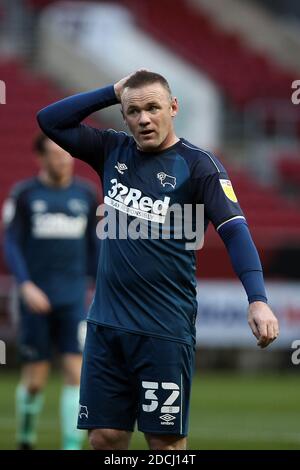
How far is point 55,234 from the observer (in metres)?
9.25

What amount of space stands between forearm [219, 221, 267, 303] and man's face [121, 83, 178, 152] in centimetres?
54

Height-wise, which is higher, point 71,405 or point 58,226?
point 58,226

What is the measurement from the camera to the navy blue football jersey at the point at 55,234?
30.3 feet

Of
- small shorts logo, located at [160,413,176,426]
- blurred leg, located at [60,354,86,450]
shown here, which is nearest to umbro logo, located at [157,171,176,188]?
small shorts logo, located at [160,413,176,426]

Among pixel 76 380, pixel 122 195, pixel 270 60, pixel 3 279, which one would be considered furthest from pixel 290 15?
pixel 122 195

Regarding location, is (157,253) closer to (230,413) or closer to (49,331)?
(49,331)

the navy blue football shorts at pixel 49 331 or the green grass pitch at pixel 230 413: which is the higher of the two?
the navy blue football shorts at pixel 49 331

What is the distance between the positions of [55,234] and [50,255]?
0.17 m

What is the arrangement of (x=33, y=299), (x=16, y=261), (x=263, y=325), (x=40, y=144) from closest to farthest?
1. (x=263, y=325)
2. (x=33, y=299)
3. (x=16, y=261)
4. (x=40, y=144)

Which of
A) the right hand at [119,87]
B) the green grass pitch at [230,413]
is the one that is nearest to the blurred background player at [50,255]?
the green grass pitch at [230,413]

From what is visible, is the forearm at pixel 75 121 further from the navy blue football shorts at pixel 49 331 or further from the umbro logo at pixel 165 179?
the navy blue football shorts at pixel 49 331

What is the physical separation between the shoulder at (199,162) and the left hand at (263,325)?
75cm

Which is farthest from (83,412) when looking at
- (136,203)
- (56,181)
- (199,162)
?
(56,181)

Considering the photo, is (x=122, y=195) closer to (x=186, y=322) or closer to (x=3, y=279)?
(x=186, y=322)
